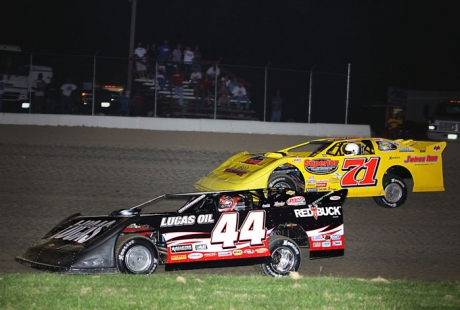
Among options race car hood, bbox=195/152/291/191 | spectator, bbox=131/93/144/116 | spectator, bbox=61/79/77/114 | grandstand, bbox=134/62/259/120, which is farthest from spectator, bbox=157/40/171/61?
race car hood, bbox=195/152/291/191

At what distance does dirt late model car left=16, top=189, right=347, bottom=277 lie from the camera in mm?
8141

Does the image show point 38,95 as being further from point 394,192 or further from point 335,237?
point 335,237

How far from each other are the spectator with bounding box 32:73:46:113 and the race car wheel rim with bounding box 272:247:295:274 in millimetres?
18035

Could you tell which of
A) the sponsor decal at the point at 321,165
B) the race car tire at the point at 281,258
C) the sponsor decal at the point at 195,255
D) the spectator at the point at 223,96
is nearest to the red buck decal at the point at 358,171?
the sponsor decal at the point at 321,165

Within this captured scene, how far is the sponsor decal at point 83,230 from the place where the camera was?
8.40 metres

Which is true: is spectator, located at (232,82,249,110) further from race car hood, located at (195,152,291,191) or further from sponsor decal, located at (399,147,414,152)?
sponsor decal, located at (399,147,414,152)

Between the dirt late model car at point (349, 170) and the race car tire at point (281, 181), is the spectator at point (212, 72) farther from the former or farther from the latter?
the race car tire at point (281, 181)

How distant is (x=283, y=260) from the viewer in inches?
344

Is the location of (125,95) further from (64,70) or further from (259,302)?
(259,302)

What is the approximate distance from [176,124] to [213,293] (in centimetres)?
1840

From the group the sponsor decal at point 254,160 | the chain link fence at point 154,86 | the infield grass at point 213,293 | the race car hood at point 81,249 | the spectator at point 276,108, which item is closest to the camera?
the infield grass at point 213,293

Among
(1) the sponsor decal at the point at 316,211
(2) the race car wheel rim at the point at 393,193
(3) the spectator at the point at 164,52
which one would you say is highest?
(3) the spectator at the point at 164,52

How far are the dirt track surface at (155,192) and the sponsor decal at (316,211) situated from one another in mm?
847

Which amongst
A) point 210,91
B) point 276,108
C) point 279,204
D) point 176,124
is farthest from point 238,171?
point 276,108
